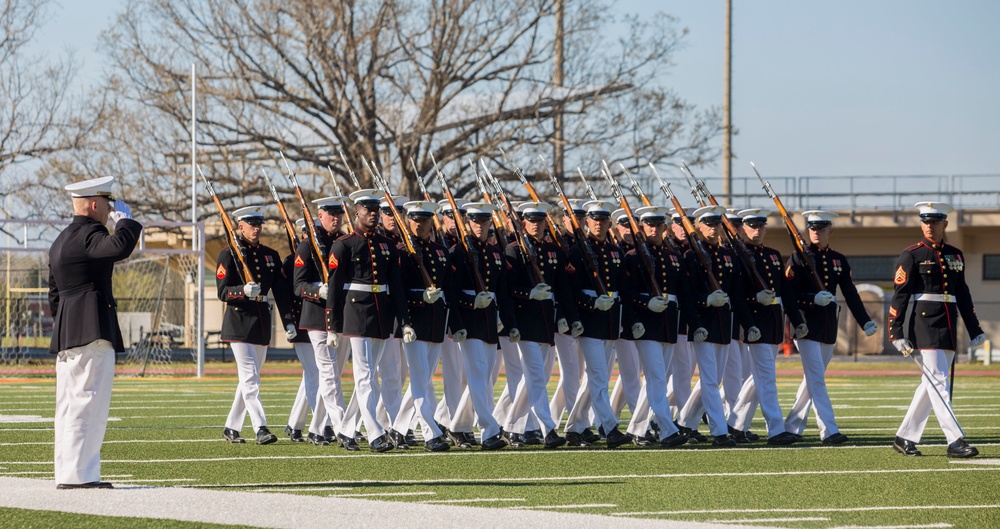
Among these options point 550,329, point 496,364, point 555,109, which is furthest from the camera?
point 555,109

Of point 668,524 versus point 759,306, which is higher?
point 759,306

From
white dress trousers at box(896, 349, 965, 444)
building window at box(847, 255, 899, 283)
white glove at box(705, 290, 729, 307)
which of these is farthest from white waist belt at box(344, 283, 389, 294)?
building window at box(847, 255, 899, 283)

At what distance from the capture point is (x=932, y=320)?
36.4ft

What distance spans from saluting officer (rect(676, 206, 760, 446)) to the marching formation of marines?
0.06ft

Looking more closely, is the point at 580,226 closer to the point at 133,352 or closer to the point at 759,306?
the point at 759,306

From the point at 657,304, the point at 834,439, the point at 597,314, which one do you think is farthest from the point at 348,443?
the point at 834,439

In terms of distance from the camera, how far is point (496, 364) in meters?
13.6

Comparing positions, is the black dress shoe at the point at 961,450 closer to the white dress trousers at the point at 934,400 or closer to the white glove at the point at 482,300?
the white dress trousers at the point at 934,400

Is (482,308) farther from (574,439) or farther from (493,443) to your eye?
(574,439)

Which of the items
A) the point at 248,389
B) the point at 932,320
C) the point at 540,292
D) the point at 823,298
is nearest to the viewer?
the point at 932,320

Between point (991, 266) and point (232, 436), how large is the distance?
107 ft

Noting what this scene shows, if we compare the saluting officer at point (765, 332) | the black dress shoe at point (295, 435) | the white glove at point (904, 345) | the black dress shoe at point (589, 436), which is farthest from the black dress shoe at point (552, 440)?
the white glove at point (904, 345)

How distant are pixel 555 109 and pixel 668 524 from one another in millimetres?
22912

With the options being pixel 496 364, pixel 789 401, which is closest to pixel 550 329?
pixel 496 364
